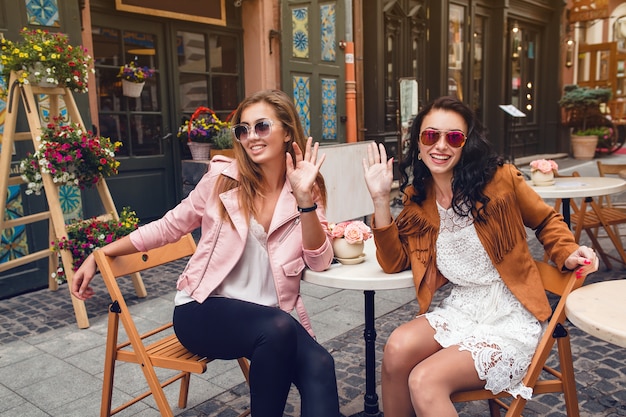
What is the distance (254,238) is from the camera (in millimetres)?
2326

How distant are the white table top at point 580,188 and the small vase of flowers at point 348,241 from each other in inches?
86.8

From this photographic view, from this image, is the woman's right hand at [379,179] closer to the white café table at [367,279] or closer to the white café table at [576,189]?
the white café table at [367,279]

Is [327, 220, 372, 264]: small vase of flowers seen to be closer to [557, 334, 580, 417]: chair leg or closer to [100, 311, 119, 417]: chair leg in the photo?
[557, 334, 580, 417]: chair leg

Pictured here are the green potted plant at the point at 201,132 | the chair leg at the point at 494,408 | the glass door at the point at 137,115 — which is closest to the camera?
the chair leg at the point at 494,408

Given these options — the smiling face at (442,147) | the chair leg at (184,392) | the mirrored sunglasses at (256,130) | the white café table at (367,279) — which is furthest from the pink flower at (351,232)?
the chair leg at (184,392)

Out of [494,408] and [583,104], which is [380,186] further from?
[583,104]

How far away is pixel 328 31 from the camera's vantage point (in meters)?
7.71

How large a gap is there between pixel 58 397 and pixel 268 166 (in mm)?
1705

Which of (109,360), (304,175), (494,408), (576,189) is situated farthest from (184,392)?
(576,189)

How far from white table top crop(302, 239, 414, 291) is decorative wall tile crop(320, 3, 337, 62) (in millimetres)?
5766

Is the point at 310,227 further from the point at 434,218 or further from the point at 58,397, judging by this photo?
the point at 58,397

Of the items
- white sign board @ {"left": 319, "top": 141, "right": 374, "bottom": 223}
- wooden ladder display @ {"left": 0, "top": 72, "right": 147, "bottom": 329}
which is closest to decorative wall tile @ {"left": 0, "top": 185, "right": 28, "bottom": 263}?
wooden ladder display @ {"left": 0, "top": 72, "right": 147, "bottom": 329}

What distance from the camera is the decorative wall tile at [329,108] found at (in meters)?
7.75

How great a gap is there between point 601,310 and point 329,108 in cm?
639
